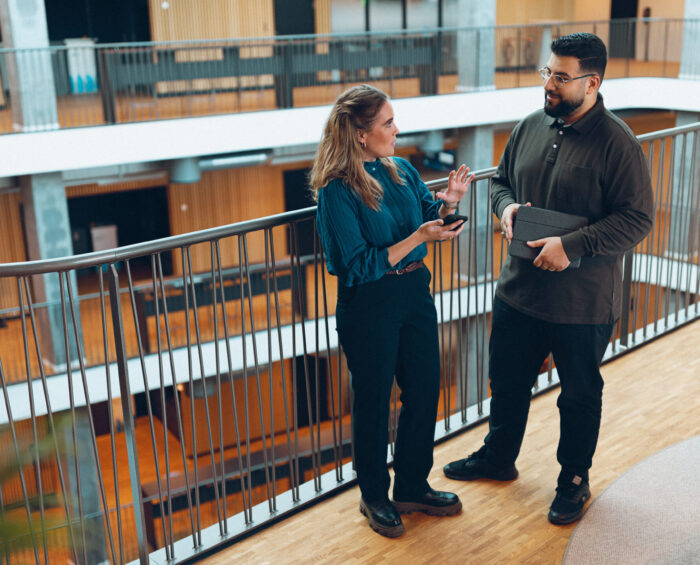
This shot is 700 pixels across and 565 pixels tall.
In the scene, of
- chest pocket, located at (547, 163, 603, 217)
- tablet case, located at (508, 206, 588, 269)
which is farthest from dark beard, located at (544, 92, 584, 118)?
tablet case, located at (508, 206, 588, 269)

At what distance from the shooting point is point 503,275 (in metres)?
2.64

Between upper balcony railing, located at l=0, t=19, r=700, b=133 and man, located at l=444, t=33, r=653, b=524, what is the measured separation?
29.4 ft

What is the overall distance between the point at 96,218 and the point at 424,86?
630 cm

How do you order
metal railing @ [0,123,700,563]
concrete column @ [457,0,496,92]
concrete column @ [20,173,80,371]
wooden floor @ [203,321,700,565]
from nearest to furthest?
metal railing @ [0,123,700,563] → wooden floor @ [203,321,700,565] → concrete column @ [20,173,80,371] → concrete column @ [457,0,496,92]

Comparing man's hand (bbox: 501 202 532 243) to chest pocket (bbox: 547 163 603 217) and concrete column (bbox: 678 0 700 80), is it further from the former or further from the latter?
concrete column (bbox: 678 0 700 80)

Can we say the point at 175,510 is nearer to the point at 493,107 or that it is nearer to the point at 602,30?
the point at 493,107

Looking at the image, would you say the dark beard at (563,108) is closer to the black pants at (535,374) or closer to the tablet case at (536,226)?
the tablet case at (536,226)

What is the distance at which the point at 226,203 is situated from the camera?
49.5ft

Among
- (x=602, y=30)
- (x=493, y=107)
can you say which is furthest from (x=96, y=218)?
(x=602, y=30)

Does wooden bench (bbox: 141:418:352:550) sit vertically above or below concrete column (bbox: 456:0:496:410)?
below

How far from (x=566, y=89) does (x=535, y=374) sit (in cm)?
95

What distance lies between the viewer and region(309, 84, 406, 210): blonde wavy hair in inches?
83.4

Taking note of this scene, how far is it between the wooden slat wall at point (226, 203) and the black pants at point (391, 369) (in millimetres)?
12223

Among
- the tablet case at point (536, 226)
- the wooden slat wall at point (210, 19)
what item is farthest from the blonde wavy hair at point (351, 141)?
the wooden slat wall at point (210, 19)
